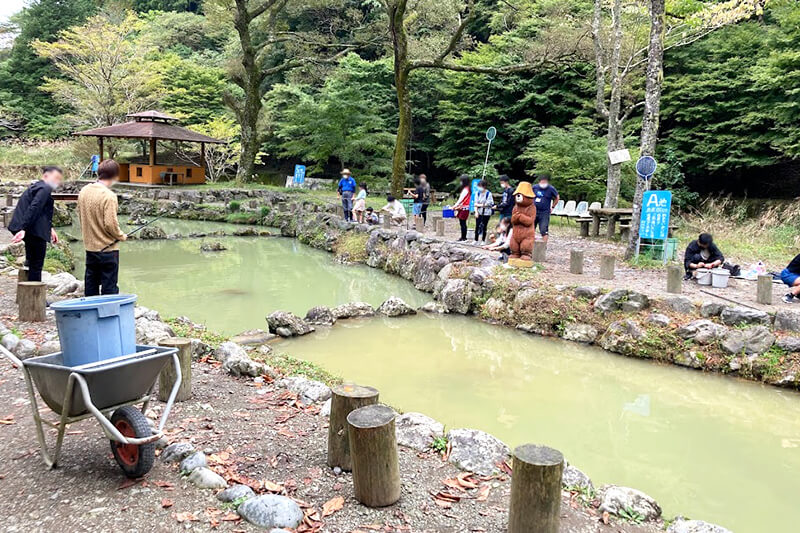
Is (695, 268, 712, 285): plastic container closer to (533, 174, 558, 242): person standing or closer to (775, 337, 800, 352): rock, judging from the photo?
(775, 337, 800, 352): rock

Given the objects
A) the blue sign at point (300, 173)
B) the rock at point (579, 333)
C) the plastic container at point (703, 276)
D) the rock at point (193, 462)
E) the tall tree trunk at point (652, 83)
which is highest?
the tall tree trunk at point (652, 83)

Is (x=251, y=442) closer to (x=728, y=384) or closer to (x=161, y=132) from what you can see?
(x=728, y=384)

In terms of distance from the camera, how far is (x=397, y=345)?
722cm

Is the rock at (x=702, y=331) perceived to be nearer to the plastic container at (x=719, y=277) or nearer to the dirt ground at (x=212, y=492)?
the plastic container at (x=719, y=277)

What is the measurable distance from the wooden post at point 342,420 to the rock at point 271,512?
559 millimetres

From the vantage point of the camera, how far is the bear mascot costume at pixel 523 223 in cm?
892

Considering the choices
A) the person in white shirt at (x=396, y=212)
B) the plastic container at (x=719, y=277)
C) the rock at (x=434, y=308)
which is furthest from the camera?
the person in white shirt at (x=396, y=212)

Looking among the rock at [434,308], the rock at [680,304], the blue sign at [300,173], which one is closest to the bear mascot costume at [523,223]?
the rock at [434,308]

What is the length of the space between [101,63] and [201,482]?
2569 centimetres

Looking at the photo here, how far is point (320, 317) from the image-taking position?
26.3 feet

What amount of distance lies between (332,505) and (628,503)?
1.67 m

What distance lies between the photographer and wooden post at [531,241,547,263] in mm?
9750

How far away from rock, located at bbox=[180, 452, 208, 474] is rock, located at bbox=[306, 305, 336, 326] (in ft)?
15.7

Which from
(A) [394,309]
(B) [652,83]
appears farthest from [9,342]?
(B) [652,83]
